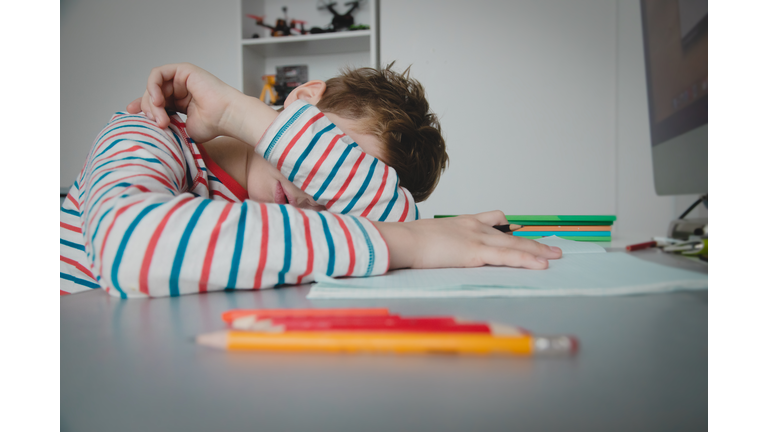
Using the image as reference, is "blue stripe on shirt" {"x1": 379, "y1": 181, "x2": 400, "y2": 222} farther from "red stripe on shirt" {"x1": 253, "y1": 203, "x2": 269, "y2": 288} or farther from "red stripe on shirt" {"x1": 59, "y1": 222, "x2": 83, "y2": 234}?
"red stripe on shirt" {"x1": 59, "y1": 222, "x2": 83, "y2": 234}

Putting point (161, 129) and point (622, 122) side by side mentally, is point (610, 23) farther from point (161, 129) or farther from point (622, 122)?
point (161, 129)

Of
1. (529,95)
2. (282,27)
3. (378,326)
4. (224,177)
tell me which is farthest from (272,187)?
(282,27)

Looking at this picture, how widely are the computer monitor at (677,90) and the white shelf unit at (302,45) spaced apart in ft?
5.18

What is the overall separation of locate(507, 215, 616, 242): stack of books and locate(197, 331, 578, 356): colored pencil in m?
0.61

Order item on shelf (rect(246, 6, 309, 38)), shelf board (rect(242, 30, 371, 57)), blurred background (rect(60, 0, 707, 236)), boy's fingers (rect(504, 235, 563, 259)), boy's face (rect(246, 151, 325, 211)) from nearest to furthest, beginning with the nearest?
1. boy's fingers (rect(504, 235, 563, 259))
2. boy's face (rect(246, 151, 325, 211))
3. blurred background (rect(60, 0, 707, 236))
4. shelf board (rect(242, 30, 371, 57))
5. item on shelf (rect(246, 6, 309, 38))

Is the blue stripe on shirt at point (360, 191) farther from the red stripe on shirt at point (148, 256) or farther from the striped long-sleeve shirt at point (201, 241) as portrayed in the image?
the red stripe on shirt at point (148, 256)

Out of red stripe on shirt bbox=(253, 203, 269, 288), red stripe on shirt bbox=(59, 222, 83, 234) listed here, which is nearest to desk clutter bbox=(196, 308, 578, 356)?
red stripe on shirt bbox=(253, 203, 269, 288)

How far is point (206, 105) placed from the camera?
61 centimetres

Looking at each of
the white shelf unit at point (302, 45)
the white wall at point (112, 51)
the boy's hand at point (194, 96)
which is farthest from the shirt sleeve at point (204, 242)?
the white wall at point (112, 51)

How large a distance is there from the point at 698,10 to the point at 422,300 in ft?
1.33

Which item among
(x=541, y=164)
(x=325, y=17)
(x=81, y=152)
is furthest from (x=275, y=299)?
(x=81, y=152)

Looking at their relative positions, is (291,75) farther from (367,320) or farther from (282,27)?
(367,320)

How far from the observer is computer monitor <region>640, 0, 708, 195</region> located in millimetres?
402

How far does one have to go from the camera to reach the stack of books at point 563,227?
2.46 feet
